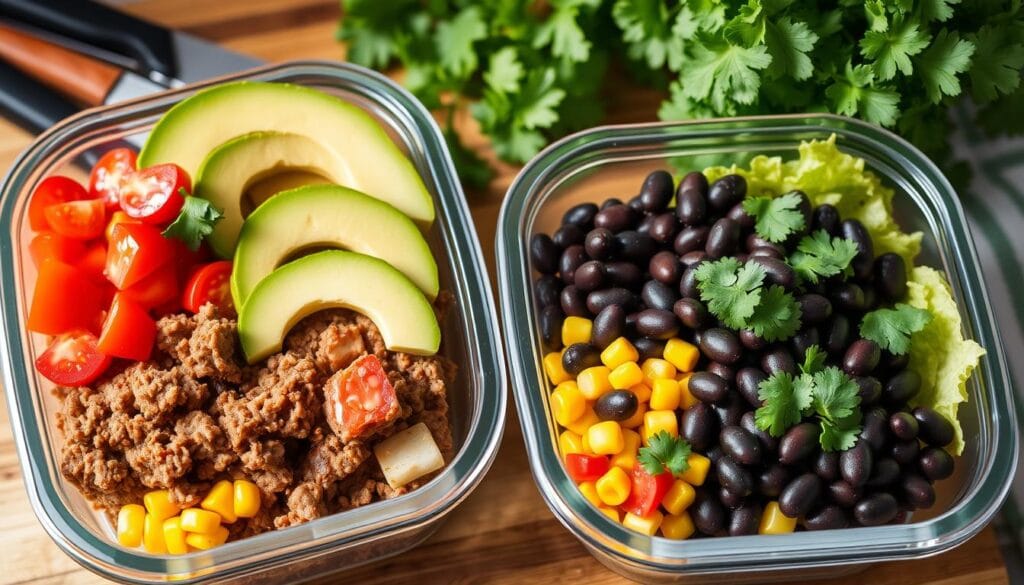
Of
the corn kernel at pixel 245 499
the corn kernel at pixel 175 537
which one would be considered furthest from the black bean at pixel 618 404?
the corn kernel at pixel 175 537

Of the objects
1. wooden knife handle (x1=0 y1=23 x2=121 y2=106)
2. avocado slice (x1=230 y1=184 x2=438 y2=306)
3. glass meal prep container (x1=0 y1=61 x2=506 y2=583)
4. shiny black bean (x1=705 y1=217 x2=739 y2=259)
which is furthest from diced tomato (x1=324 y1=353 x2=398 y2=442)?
wooden knife handle (x1=0 y1=23 x2=121 y2=106)

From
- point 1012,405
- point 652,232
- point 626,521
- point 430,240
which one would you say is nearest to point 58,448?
point 430,240

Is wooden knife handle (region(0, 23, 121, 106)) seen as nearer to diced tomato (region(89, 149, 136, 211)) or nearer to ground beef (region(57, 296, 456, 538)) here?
diced tomato (region(89, 149, 136, 211))

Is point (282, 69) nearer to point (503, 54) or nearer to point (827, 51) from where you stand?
point (503, 54)

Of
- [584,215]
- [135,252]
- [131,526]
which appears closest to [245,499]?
[131,526]

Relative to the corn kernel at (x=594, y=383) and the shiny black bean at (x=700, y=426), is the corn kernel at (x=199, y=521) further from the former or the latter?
the shiny black bean at (x=700, y=426)

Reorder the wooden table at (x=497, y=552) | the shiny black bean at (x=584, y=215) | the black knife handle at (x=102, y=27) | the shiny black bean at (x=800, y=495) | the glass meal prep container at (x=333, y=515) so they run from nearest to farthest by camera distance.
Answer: the glass meal prep container at (x=333, y=515) < the shiny black bean at (x=800, y=495) < the wooden table at (x=497, y=552) < the shiny black bean at (x=584, y=215) < the black knife handle at (x=102, y=27)
